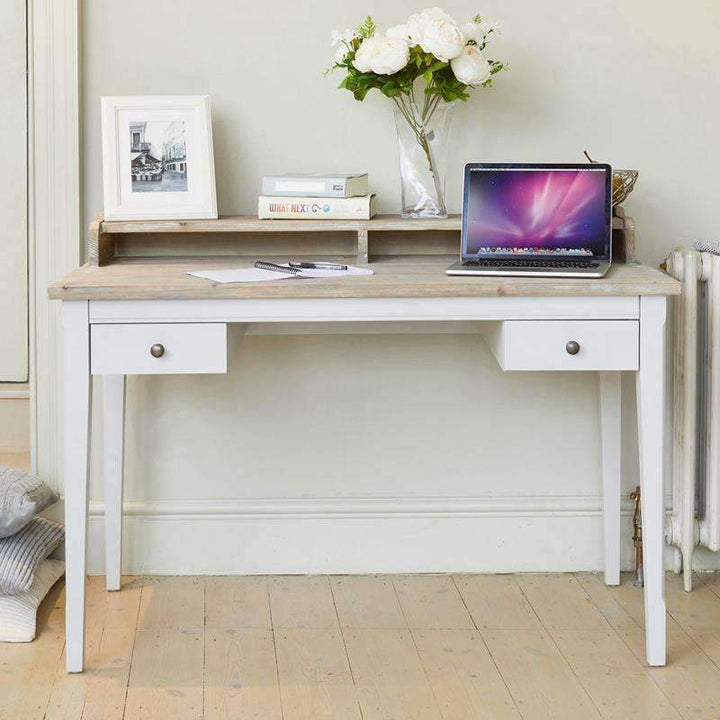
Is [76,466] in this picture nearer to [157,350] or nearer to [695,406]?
[157,350]

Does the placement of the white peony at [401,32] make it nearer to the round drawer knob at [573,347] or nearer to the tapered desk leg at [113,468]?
the round drawer knob at [573,347]

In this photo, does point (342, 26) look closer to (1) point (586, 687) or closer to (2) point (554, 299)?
(2) point (554, 299)

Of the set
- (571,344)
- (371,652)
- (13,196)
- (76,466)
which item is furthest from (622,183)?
(13,196)

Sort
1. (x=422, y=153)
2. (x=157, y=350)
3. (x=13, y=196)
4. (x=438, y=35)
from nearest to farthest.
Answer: (x=157, y=350), (x=438, y=35), (x=422, y=153), (x=13, y=196)

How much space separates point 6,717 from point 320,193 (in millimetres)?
1243

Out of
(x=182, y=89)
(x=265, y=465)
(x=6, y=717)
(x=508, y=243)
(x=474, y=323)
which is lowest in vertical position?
(x=6, y=717)

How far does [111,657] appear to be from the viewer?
2350 mm

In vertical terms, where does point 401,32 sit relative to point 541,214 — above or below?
above

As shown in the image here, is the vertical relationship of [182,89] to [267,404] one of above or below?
above

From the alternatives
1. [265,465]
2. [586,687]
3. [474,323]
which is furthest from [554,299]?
[265,465]

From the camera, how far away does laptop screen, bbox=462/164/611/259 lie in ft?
7.91

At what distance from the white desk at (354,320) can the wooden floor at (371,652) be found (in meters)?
0.13

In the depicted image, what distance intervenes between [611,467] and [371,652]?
782mm

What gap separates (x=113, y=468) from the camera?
8.84 feet
